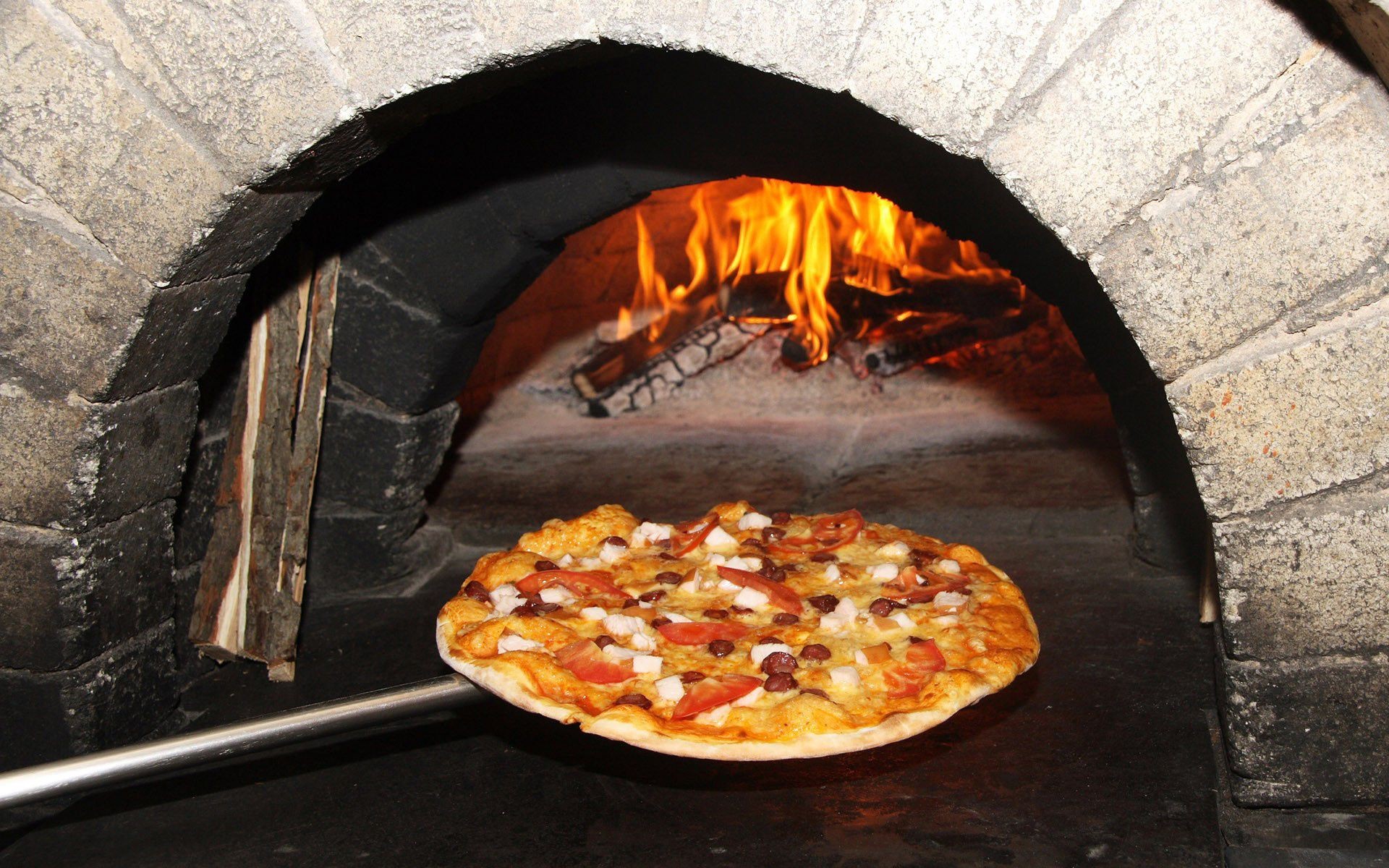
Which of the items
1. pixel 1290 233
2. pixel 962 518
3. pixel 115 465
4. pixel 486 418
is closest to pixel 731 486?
pixel 962 518

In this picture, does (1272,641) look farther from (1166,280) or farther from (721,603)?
(721,603)

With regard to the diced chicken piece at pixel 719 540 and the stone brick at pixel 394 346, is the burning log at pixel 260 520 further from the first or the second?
the diced chicken piece at pixel 719 540

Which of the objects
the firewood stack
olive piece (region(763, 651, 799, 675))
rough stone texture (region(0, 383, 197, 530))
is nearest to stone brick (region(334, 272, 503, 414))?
rough stone texture (region(0, 383, 197, 530))

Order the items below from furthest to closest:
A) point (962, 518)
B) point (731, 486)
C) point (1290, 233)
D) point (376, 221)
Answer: point (731, 486)
point (962, 518)
point (376, 221)
point (1290, 233)

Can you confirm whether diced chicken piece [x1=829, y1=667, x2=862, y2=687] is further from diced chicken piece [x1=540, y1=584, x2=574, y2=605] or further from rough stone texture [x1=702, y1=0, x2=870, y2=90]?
rough stone texture [x1=702, y1=0, x2=870, y2=90]

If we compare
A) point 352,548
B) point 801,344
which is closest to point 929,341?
point 801,344

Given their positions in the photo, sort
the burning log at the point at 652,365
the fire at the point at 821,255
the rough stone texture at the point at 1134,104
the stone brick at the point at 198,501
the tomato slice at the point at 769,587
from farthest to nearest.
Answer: the burning log at the point at 652,365
the fire at the point at 821,255
the stone brick at the point at 198,501
the tomato slice at the point at 769,587
the rough stone texture at the point at 1134,104

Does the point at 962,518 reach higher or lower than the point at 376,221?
lower

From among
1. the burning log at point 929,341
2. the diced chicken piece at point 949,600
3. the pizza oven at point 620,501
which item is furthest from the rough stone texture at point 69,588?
the burning log at point 929,341
